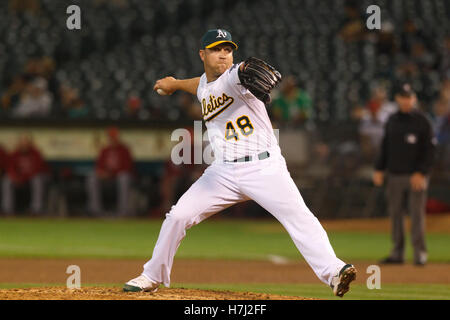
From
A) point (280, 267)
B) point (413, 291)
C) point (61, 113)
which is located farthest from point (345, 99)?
point (413, 291)

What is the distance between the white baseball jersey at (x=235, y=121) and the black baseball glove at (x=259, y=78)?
12.5 inches

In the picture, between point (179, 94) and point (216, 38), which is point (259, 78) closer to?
point (216, 38)

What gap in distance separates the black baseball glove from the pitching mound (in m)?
1.62

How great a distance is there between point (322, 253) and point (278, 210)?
44 centimetres

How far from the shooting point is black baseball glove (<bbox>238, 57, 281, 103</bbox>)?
580 cm

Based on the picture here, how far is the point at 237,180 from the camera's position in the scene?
6.39 meters

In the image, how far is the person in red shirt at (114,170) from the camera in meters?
17.0

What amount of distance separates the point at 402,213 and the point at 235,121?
4.90m

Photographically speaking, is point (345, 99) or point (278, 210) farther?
point (345, 99)

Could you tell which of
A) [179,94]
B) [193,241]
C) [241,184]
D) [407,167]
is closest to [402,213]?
[407,167]

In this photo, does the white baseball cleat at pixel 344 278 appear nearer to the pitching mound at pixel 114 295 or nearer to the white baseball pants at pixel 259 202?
the white baseball pants at pixel 259 202

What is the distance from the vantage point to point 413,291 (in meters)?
8.20
